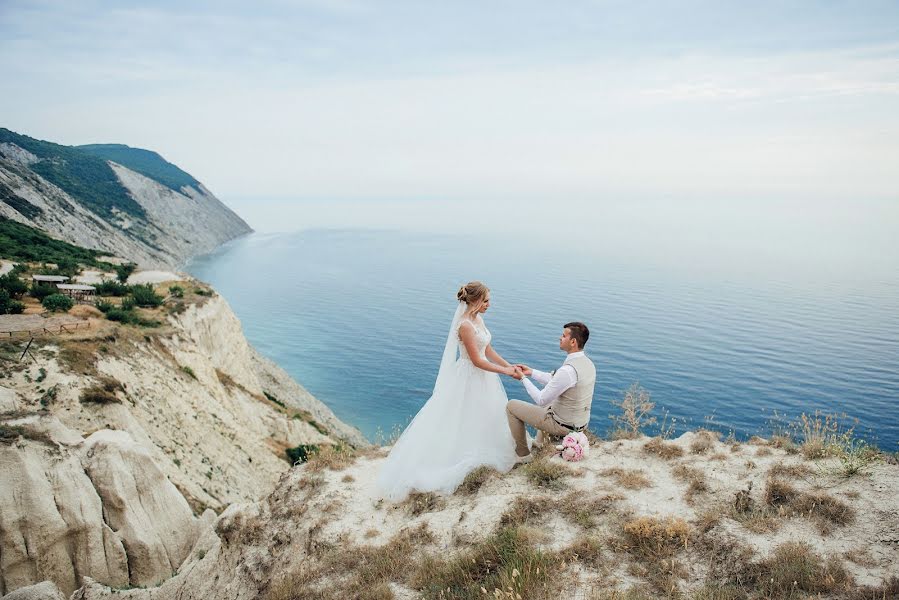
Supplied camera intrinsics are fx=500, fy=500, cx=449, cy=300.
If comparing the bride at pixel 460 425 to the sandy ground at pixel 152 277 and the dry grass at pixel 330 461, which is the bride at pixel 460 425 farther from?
the sandy ground at pixel 152 277

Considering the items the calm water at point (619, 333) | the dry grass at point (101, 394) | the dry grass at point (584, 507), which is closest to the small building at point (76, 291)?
the dry grass at point (101, 394)

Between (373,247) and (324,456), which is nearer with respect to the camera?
(324,456)

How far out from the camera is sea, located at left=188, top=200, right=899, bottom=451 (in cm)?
5069

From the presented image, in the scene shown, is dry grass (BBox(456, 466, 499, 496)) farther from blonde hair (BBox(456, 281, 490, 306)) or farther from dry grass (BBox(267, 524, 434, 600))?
blonde hair (BBox(456, 281, 490, 306))

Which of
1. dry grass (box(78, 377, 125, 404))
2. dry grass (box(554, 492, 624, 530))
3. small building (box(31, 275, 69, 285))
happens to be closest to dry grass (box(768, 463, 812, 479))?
dry grass (box(554, 492, 624, 530))

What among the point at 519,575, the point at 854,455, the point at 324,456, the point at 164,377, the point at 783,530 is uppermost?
the point at 854,455

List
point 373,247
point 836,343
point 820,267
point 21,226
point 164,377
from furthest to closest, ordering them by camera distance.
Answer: point 373,247
point 820,267
point 836,343
point 21,226
point 164,377

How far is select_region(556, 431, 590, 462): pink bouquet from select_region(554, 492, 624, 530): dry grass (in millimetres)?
959

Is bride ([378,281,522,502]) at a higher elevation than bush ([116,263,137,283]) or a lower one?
higher

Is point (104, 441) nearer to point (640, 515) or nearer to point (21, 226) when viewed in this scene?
point (640, 515)

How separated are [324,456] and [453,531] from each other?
185 inches

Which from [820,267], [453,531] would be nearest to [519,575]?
[453,531]

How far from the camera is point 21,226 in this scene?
53969mm

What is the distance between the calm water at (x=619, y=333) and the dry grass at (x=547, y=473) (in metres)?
20.6
